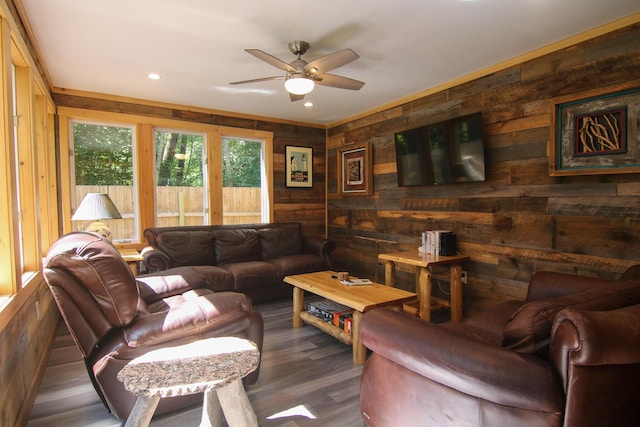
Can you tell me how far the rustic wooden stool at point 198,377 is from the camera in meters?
1.23

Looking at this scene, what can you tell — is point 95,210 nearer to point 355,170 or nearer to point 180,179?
point 180,179

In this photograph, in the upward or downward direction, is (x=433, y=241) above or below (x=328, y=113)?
below

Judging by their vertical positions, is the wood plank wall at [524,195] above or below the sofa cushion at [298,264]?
above

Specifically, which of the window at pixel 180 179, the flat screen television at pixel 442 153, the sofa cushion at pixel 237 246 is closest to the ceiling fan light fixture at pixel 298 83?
the flat screen television at pixel 442 153

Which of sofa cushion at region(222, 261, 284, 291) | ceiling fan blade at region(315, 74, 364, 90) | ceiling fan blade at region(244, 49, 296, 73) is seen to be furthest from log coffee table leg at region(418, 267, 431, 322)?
ceiling fan blade at region(244, 49, 296, 73)

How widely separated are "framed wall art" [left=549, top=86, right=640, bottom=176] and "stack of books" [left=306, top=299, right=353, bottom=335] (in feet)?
6.67

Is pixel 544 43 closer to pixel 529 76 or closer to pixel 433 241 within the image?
pixel 529 76

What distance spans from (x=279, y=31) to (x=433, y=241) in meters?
2.43

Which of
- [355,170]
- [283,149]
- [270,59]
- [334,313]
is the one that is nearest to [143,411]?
[334,313]

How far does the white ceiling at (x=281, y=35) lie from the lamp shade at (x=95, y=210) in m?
1.24

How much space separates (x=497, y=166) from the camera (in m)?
3.26

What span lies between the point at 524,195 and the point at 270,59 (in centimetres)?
242

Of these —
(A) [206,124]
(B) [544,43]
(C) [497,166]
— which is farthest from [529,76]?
(A) [206,124]

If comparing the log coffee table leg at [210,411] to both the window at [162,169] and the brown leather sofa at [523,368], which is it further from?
the window at [162,169]
